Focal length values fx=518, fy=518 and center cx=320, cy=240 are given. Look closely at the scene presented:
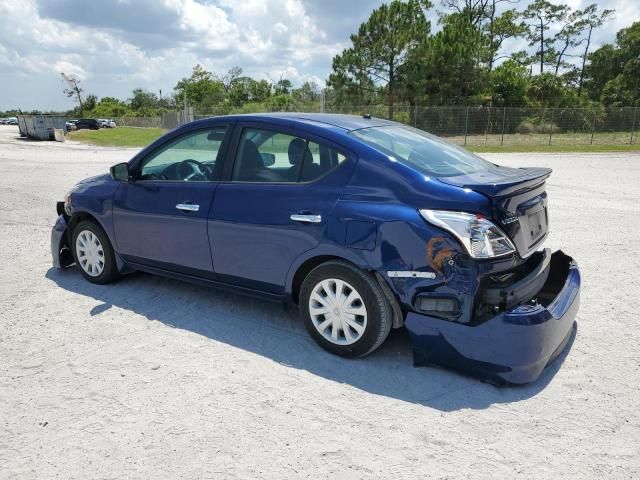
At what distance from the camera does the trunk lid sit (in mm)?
3213

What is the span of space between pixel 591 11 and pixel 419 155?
6742 centimetres

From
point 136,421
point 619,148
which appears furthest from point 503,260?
point 619,148

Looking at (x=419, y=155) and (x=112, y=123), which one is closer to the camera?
(x=419, y=155)

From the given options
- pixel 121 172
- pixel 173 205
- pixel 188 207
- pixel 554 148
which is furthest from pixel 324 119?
pixel 554 148

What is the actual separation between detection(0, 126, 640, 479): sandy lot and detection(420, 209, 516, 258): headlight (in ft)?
2.95

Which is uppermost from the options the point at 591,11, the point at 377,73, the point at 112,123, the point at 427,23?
the point at 591,11

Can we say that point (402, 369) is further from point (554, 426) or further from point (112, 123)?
point (112, 123)

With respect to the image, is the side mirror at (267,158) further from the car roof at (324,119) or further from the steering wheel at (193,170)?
the steering wheel at (193,170)

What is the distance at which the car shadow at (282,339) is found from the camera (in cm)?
326

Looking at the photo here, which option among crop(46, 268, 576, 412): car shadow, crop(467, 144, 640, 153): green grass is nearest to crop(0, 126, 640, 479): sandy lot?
crop(46, 268, 576, 412): car shadow

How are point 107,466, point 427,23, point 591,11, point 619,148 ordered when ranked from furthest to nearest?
point 591,11 < point 427,23 < point 619,148 < point 107,466

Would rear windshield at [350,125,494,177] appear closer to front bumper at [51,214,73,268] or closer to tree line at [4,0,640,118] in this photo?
front bumper at [51,214,73,268]

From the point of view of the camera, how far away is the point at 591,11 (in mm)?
58625

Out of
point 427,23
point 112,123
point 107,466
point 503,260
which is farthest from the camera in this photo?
A: point 112,123
